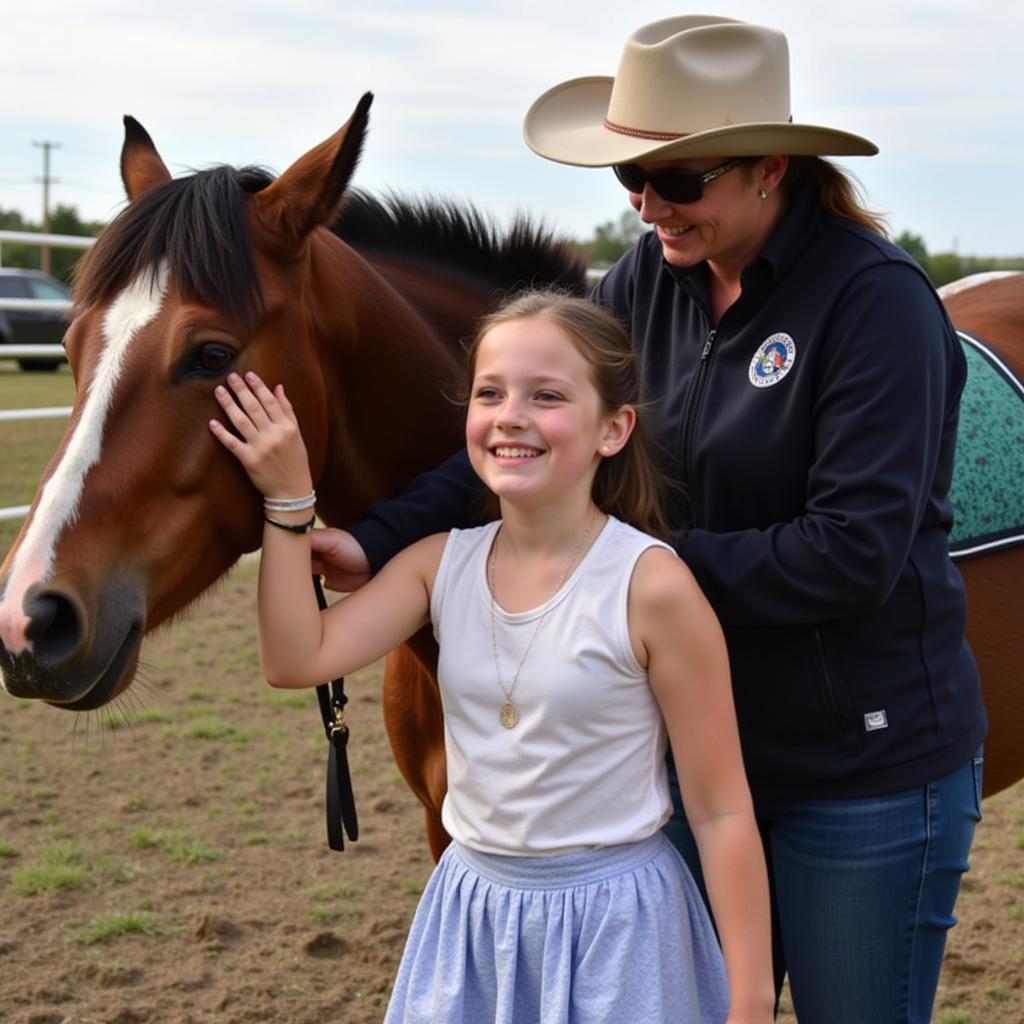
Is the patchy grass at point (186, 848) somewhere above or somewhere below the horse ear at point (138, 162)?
below

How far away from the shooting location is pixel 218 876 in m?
4.23

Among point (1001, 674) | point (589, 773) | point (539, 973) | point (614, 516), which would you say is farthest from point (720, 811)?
point (1001, 674)

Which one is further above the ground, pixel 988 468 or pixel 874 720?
pixel 988 468

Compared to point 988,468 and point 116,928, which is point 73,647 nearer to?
point 988,468

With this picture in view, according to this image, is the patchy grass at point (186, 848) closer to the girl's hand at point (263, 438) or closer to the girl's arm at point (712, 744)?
the girl's hand at point (263, 438)

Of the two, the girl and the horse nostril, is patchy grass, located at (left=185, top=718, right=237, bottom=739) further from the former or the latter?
the horse nostril

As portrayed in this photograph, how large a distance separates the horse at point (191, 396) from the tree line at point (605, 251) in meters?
0.36

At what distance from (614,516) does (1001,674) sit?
1.37 meters

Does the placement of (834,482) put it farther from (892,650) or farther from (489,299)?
(489,299)

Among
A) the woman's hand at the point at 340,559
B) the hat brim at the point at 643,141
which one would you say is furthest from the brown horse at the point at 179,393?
the hat brim at the point at 643,141

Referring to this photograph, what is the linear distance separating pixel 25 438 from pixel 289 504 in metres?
13.4

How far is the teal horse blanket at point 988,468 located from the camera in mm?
2893

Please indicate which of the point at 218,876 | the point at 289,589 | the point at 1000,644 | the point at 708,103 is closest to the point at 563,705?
the point at 289,589

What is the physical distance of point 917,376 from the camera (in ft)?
6.10
